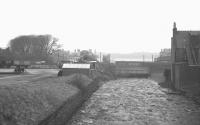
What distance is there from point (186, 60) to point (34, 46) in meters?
53.5

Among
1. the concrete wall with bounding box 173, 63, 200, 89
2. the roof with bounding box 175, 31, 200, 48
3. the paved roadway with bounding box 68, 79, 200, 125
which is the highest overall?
the roof with bounding box 175, 31, 200, 48

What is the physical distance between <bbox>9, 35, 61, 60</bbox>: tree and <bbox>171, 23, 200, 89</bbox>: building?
45.8 m

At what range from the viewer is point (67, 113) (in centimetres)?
1500

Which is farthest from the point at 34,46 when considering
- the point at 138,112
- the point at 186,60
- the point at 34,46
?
the point at 138,112

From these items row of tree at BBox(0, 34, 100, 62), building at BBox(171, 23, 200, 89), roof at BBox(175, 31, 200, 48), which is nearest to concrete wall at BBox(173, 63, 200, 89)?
building at BBox(171, 23, 200, 89)

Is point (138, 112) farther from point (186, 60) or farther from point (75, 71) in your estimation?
point (75, 71)

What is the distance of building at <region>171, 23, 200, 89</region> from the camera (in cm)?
2581

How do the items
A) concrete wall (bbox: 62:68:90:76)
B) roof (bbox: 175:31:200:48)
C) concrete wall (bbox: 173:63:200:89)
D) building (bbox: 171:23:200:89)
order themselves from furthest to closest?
concrete wall (bbox: 62:68:90:76)
roof (bbox: 175:31:200:48)
concrete wall (bbox: 173:63:200:89)
building (bbox: 171:23:200:89)

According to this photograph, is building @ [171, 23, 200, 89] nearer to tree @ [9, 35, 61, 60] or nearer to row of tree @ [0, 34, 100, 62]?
row of tree @ [0, 34, 100, 62]

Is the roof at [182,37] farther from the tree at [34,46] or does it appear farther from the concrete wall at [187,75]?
the tree at [34,46]

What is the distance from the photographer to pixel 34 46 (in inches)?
2854

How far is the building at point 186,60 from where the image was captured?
25.8 meters

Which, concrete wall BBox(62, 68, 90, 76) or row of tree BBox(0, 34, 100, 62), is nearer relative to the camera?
concrete wall BBox(62, 68, 90, 76)

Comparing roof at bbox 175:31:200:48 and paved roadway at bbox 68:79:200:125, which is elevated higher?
roof at bbox 175:31:200:48
